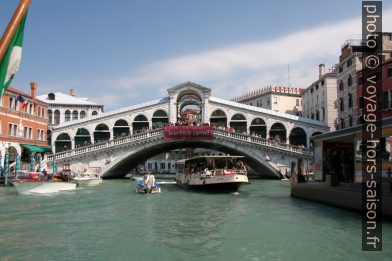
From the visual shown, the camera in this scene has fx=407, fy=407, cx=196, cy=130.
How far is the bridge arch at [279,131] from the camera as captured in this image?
129 ft

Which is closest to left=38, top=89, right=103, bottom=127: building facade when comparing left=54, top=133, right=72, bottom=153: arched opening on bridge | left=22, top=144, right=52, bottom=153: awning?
left=54, top=133, right=72, bottom=153: arched opening on bridge

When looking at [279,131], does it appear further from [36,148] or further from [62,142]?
[36,148]

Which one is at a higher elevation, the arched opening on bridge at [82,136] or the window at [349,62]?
the window at [349,62]

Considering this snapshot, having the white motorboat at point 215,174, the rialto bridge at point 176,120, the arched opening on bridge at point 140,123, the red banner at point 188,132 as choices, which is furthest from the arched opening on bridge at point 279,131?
the white motorboat at point 215,174

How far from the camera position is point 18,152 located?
31.6 metres

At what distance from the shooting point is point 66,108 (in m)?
46.0

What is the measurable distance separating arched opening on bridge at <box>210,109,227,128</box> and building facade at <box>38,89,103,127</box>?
14.7 m

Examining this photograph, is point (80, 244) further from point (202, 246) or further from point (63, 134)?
point (63, 134)

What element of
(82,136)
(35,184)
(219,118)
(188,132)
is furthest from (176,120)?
(35,184)

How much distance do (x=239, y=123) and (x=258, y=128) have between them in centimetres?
191

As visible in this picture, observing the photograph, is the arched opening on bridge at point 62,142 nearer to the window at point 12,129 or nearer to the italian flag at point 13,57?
the window at point 12,129

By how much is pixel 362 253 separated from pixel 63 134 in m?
35.1

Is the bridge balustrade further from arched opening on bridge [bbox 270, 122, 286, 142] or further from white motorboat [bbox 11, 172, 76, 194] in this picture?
white motorboat [bbox 11, 172, 76, 194]

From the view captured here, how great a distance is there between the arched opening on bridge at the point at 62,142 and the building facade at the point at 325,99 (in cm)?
2548
